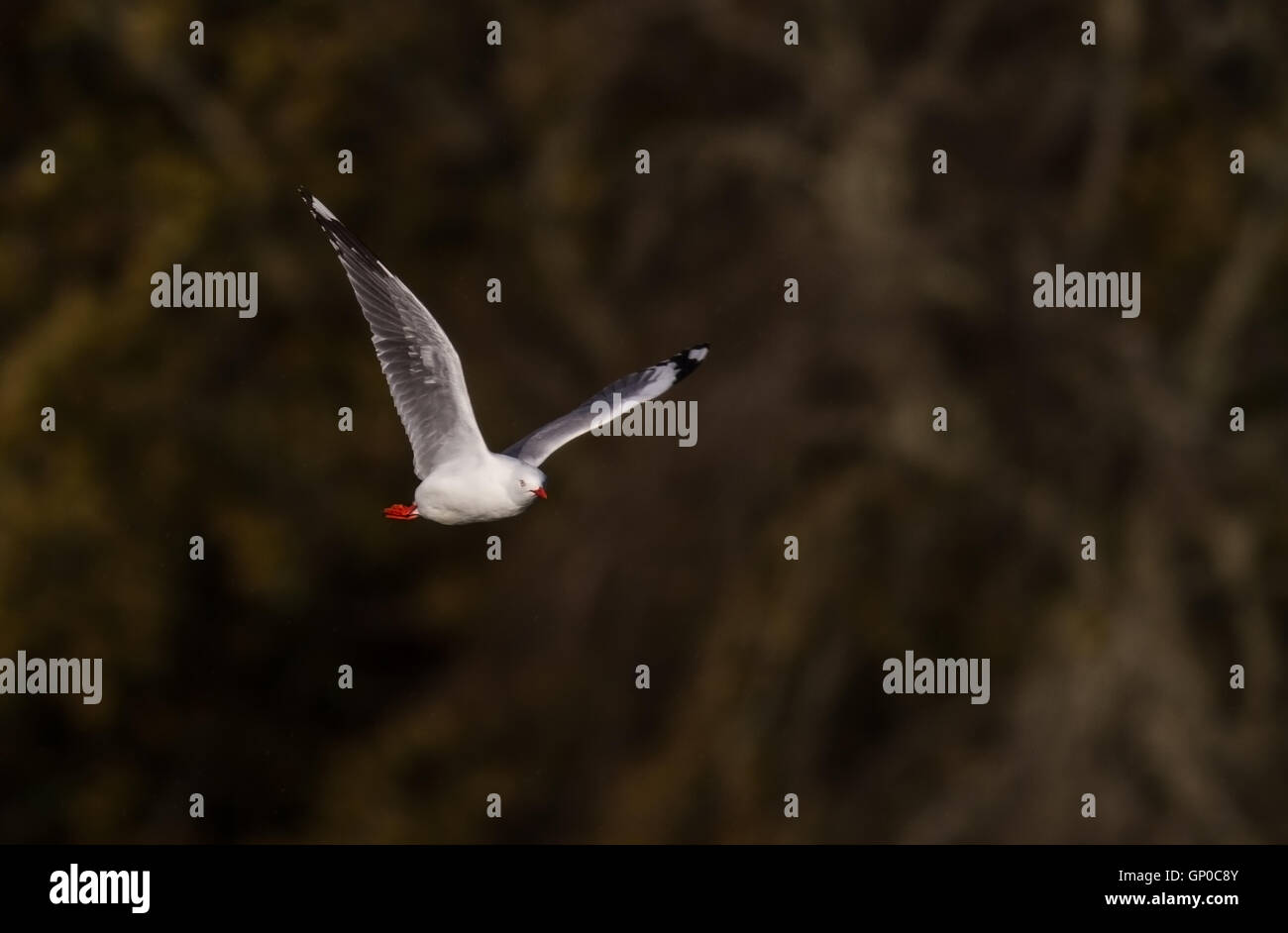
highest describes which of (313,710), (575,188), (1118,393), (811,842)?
(575,188)

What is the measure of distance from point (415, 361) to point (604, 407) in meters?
0.86

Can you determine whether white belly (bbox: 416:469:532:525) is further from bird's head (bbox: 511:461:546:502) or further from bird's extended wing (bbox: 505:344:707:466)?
bird's extended wing (bbox: 505:344:707:466)

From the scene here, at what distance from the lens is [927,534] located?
1419 centimetres

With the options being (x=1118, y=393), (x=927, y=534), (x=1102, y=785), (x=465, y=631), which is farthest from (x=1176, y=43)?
(x=465, y=631)

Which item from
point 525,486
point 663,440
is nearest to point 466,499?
point 525,486

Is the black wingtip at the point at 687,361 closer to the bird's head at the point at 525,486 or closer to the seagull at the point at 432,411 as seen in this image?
the seagull at the point at 432,411

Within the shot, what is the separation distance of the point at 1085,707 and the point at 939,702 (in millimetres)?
935

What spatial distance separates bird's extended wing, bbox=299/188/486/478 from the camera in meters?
8.24

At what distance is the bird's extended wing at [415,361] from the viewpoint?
8.24 metres

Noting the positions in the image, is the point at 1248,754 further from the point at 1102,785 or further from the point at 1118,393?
the point at 1118,393

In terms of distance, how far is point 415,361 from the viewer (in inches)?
330

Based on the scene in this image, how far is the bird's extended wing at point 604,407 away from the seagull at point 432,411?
88 mm

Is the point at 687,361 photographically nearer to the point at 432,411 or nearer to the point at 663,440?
the point at 432,411

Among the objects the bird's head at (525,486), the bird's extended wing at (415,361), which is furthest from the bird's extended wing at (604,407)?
the bird's head at (525,486)
